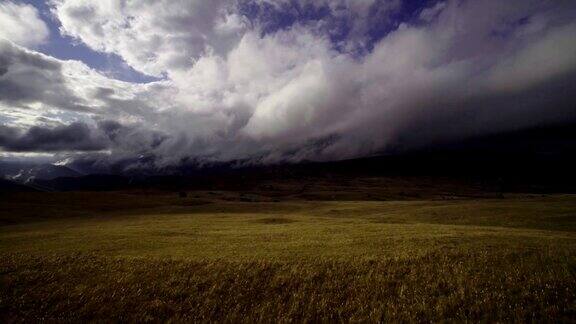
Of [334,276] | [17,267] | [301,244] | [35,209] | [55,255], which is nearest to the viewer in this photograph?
[334,276]

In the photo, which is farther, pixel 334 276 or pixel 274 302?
pixel 334 276

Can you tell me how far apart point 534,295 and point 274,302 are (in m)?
11.9

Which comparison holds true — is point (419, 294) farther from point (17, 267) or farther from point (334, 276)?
point (17, 267)

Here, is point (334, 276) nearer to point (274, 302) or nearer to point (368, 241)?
point (274, 302)

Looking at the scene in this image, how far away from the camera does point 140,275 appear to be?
17.8m

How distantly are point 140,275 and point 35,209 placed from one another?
266ft

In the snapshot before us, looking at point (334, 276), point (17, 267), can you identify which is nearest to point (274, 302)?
point (334, 276)

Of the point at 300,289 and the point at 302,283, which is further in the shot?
the point at 302,283

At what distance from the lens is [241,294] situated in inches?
617

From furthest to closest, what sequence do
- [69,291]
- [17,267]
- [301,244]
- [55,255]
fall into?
[301,244] < [55,255] < [17,267] < [69,291]

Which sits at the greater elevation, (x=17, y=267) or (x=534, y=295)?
(x=17, y=267)

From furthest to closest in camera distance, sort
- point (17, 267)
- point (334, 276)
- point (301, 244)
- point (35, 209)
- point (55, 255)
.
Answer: point (35, 209), point (301, 244), point (55, 255), point (17, 267), point (334, 276)

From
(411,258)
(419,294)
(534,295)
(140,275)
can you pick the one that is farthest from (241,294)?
(534,295)

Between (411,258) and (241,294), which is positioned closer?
(241,294)
